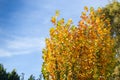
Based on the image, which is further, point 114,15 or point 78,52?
point 114,15

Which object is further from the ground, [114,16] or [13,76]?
[13,76]

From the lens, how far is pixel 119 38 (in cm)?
3800

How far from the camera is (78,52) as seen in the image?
22609 millimetres

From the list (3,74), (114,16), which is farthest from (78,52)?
(3,74)

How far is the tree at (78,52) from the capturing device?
69.9 feet

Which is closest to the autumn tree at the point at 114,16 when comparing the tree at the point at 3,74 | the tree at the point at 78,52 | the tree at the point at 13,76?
the tree at the point at 78,52

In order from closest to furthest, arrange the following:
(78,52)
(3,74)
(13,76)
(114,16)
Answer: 1. (78,52)
2. (114,16)
3. (3,74)
4. (13,76)

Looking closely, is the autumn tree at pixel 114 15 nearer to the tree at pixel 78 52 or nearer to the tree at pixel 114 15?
the tree at pixel 114 15

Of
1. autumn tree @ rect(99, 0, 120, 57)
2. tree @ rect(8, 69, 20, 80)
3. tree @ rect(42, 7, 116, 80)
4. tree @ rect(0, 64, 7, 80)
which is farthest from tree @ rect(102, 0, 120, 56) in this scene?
tree @ rect(8, 69, 20, 80)

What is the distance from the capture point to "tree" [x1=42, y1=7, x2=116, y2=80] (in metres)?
21.3

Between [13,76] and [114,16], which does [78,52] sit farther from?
[13,76]

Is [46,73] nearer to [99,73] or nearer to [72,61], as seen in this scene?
[72,61]

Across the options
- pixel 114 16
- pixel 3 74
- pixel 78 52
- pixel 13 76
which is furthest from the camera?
pixel 13 76

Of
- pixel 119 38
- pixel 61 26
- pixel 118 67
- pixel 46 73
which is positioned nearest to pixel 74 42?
pixel 61 26
